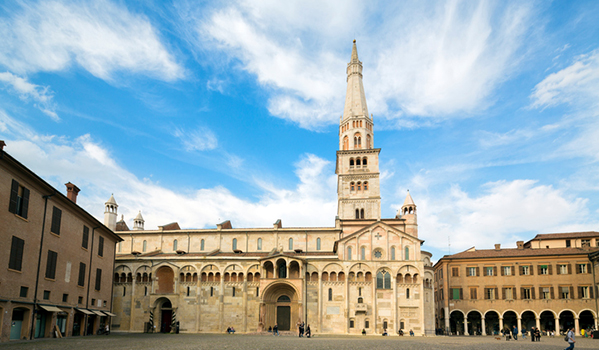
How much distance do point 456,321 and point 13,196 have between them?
60.0 metres

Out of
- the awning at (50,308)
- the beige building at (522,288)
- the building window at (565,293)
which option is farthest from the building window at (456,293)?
the awning at (50,308)

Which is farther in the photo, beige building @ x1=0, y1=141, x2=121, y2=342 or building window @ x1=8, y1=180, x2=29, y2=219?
building window @ x1=8, y1=180, x2=29, y2=219

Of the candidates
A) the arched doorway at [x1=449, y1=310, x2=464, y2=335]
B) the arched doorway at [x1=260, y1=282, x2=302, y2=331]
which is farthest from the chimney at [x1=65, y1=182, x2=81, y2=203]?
the arched doorway at [x1=449, y1=310, x2=464, y2=335]

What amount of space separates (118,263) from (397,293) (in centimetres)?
3626

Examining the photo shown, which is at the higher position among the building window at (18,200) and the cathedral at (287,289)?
the building window at (18,200)

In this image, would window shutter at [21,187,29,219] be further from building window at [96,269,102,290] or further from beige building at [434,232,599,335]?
beige building at [434,232,599,335]

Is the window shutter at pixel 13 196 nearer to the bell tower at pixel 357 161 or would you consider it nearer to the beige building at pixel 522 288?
the bell tower at pixel 357 161

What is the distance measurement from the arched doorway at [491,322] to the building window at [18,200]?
59654 millimetres

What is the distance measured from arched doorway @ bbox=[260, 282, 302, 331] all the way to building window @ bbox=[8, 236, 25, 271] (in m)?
29.7

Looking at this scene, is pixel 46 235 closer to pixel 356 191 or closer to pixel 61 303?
pixel 61 303

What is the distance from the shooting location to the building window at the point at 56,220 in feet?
111

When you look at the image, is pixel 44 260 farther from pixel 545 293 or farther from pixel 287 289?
pixel 545 293

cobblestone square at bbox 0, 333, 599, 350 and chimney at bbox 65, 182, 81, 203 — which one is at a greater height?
chimney at bbox 65, 182, 81, 203

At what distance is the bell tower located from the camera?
6650 cm
